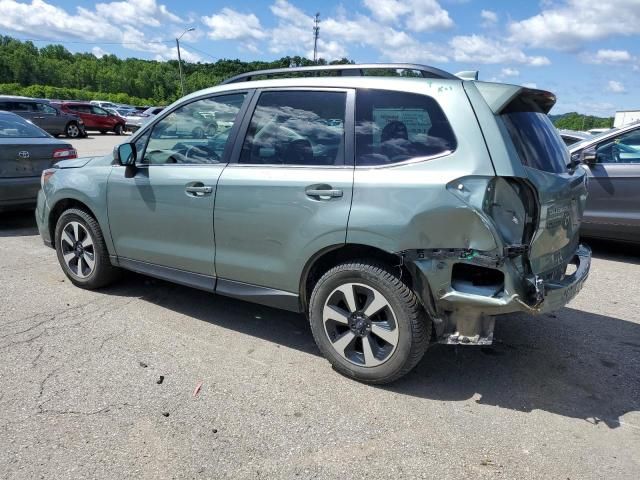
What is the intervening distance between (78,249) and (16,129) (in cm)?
393

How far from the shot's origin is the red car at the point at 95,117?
28844 millimetres

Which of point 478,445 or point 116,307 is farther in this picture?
point 116,307

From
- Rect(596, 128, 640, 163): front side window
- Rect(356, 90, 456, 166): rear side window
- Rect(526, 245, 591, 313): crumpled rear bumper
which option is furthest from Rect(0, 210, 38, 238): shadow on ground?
Rect(596, 128, 640, 163): front side window

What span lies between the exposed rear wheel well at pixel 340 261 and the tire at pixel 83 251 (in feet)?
7.06

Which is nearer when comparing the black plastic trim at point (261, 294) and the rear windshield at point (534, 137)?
the rear windshield at point (534, 137)

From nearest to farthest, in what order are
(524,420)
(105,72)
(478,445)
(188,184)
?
(478,445), (524,420), (188,184), (105,72)

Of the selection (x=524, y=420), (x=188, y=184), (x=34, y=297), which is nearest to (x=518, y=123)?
(x=524, y=420)

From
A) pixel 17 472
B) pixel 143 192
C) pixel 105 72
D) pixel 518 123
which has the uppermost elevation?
pixel 105 72

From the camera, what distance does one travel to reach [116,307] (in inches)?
180

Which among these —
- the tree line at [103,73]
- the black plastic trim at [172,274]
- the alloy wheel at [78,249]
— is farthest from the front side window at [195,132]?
the tree line at [103,73]

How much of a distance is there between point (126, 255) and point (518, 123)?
3.27 metres

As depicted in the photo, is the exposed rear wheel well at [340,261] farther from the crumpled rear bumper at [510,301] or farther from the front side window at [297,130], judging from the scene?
the front side window at [297,130]

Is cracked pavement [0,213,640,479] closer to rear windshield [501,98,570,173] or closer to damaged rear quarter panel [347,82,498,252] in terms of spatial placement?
damaged rear quarter panel [347,82,498,252]

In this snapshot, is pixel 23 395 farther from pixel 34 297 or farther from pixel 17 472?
pixel 34 297
